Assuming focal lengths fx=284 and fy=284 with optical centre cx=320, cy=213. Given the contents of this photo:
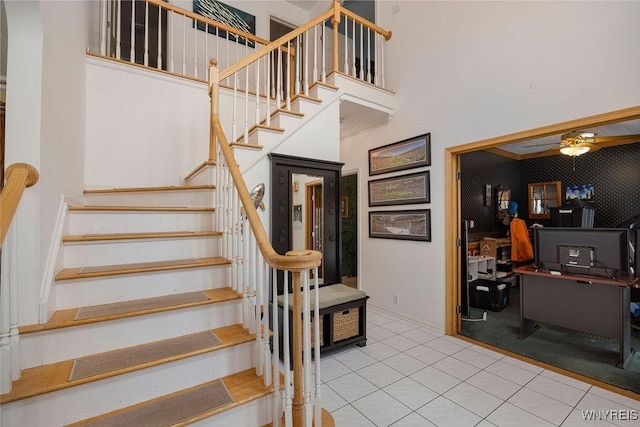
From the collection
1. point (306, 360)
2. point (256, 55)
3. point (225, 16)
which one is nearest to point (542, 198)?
point (256, 55)

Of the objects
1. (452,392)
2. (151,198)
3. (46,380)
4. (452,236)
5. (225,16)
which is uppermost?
(225,16)

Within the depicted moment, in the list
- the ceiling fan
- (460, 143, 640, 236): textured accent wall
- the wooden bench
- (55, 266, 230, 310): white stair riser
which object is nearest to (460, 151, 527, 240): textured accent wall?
(460, 143, 640, 236): textured accent wall

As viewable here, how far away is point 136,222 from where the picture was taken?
208 cm

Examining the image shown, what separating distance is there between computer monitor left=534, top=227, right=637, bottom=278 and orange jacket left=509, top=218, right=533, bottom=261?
2.32 m

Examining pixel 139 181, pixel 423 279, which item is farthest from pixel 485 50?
pixel 139 181

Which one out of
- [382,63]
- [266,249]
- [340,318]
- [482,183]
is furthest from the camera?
[482,183]

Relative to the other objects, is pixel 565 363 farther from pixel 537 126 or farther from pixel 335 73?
pixel 335 73

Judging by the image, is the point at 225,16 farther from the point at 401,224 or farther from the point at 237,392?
the point at 237,392

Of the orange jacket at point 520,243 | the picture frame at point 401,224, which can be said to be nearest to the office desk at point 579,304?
the picture frame at point 401,224

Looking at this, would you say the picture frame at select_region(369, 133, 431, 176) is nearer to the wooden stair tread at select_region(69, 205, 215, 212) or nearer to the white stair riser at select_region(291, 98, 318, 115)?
the white stair riser at select_region(291, 98, 318, 115)

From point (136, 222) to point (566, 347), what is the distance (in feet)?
13.8

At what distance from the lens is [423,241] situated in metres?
3.53

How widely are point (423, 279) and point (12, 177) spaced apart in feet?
11.9

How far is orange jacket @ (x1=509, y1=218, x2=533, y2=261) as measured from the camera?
16.9ft
